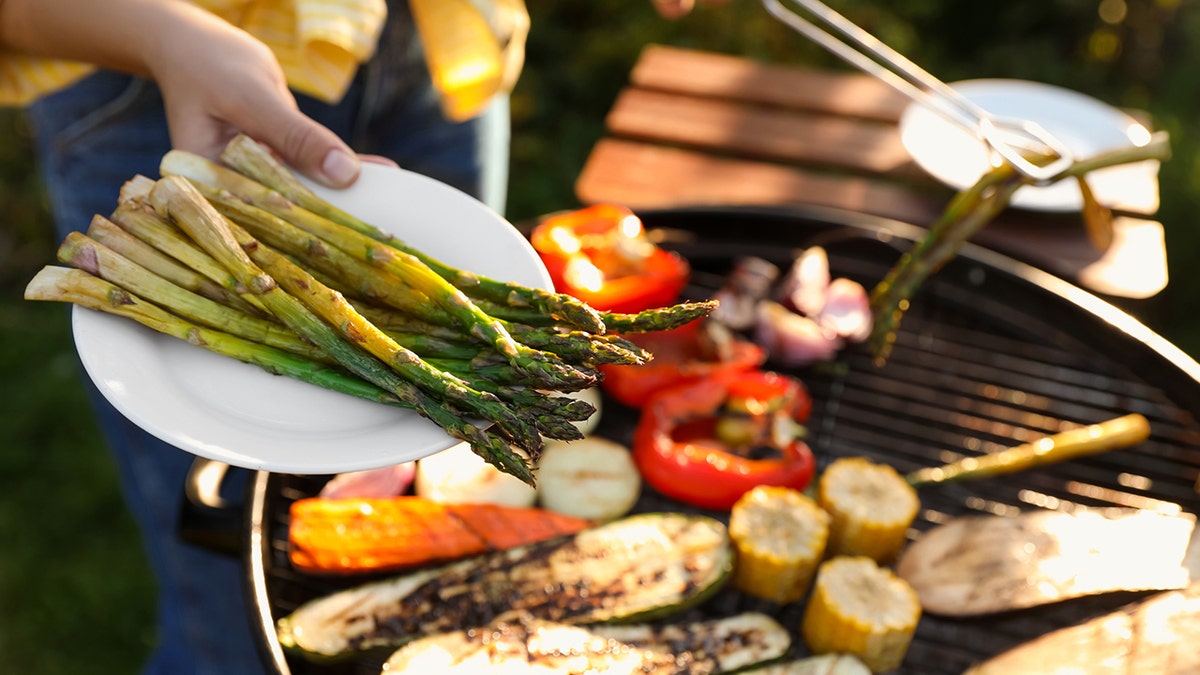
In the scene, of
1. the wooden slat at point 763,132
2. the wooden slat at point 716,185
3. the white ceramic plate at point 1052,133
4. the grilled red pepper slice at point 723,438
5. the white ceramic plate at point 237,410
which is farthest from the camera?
the wooden slat at point 763,132

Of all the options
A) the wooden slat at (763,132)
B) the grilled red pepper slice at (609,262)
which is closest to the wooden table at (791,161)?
the wooden slat at (763,132)

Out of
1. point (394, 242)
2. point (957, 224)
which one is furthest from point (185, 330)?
point (957, 224)

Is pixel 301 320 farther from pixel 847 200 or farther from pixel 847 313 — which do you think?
pixel 847 200

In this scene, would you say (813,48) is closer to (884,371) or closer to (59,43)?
(884,371)

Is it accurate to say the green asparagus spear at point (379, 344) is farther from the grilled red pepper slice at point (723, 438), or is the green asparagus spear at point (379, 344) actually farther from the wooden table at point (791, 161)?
the wooden table at point (791, 161)

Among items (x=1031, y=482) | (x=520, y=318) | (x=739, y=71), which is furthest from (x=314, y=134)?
(x=739, y=71)

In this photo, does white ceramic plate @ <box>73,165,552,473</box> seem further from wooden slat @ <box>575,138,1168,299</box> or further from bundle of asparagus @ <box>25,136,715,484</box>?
wooden slat @ <box>575,138,1168,299</box>

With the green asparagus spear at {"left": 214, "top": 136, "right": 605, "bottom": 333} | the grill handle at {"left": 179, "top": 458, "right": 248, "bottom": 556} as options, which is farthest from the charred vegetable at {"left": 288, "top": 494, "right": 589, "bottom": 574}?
the green asparagus spear at {"left": 214, "top": 136, "right": 605, "bottom": 333}
